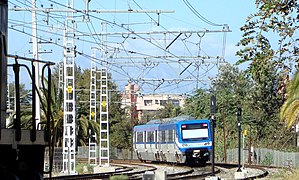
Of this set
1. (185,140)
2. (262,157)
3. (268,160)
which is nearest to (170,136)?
(185,140)

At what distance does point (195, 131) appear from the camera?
1750 inches

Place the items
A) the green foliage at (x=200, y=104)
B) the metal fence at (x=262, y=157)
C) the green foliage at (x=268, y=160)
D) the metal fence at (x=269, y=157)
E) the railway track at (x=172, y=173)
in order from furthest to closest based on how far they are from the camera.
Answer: the green foliage at (x=200, y=104) → the green foliage at (x=268, y=160) → the metal fence at (x=269, y=157) → the metal fence at (x=262, y=157) → the railway track at (x=172, y=173)

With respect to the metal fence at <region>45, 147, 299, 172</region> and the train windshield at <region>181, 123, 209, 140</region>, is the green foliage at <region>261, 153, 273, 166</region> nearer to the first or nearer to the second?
the metal fence at <region>45, 147, 299, 172</region>

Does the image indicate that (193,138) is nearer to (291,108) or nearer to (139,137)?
(139,137)

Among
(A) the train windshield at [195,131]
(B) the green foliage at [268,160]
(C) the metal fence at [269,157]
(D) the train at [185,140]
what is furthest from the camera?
(B) the green foliage at [268,160]

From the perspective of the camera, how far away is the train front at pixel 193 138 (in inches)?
1725

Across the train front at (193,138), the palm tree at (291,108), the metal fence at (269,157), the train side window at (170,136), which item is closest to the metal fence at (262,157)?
the metal fence at (269,157)

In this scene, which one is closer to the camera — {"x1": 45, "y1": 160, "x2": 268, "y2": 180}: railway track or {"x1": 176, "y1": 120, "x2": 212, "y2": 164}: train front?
{"x1": 45, "y1": 160, "x2": 268, "y2": 180}: railway track

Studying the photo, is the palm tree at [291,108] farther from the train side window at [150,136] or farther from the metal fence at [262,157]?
the train side window at [150,136]

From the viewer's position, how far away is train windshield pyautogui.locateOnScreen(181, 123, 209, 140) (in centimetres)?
4412

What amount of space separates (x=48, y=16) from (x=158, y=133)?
19.8 metres

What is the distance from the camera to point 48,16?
102ft

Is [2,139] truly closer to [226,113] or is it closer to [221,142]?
[221,142]

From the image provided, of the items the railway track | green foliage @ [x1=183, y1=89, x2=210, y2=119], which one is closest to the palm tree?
the railway track
